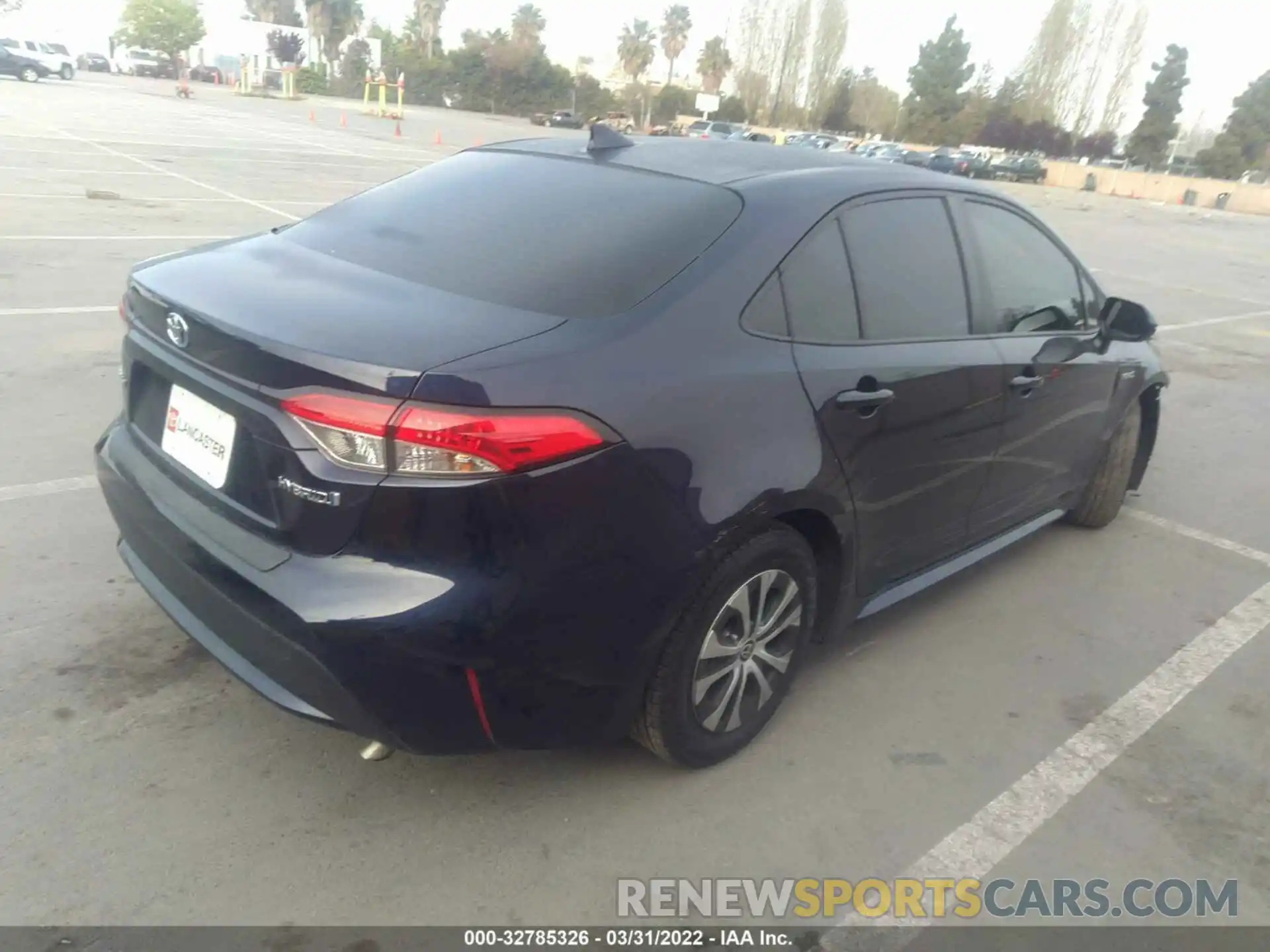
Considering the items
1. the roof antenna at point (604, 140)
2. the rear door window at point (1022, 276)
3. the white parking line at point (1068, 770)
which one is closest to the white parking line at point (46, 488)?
the roof antenna at point (604, 140)

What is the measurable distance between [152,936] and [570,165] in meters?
2.42

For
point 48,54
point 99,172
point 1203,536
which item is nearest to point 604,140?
point 1203,536

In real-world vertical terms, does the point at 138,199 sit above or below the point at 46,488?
below

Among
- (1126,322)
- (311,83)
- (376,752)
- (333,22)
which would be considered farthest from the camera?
(333,22)

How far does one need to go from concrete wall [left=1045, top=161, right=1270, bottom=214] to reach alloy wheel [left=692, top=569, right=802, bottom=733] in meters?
54.4

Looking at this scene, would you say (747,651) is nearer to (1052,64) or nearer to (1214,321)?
(1214,321)

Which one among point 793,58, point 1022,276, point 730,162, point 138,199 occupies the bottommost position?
point 138,199

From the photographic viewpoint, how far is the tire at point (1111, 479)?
4824 millimetres

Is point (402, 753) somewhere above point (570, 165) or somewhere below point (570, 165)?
below

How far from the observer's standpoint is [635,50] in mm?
89562

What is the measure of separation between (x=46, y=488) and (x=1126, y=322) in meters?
4.70

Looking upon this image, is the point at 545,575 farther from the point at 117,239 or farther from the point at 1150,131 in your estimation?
the point at 1150,131

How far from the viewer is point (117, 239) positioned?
10.2 m

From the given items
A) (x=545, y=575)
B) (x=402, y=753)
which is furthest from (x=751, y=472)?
(x=402, y=753)
